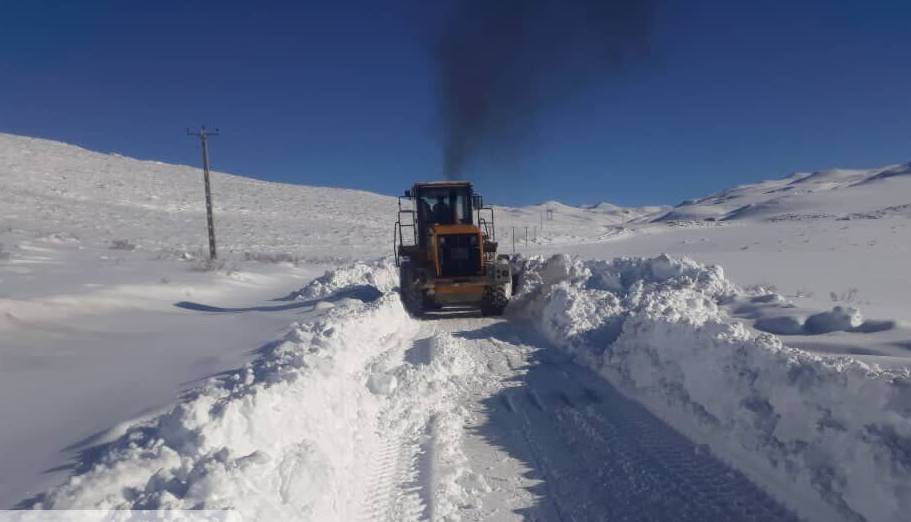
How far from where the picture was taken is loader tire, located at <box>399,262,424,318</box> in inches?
514

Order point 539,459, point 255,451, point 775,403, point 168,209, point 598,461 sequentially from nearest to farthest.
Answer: point 255,451 → point 775,403 → point 598,461 → point 539,459 → point 168,209

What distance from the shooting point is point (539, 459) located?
5.42 metres

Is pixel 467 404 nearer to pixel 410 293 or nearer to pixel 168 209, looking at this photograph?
pixel 410 293

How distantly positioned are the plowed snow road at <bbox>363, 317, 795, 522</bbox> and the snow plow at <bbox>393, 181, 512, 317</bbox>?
4.87 meters

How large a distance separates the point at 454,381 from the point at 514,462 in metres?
2.47

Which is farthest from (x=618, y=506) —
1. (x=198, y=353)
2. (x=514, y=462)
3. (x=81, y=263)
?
(x=81, y=263)

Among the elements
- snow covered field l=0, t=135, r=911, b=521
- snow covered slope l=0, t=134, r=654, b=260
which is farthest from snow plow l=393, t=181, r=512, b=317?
snow covered slope l=0, t=134, r=654, b=260

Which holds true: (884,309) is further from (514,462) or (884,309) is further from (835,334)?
(514,462)

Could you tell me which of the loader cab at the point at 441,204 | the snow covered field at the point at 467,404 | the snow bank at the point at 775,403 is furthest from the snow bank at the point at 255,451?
the loader cab at the point at 441,204

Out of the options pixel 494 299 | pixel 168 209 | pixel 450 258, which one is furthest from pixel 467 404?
pixel 168 209

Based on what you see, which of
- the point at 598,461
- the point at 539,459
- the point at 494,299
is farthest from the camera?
the point at 494,299

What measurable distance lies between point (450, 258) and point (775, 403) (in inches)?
361

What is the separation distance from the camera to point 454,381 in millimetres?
7777

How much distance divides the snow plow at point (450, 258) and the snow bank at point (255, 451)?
6.01m
